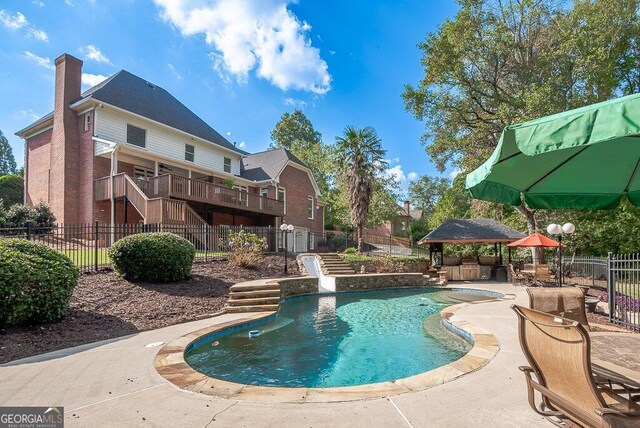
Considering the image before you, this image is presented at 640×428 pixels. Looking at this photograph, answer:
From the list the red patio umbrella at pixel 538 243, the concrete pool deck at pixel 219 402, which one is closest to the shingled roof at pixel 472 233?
the red patio umbrella at pixel 538 243

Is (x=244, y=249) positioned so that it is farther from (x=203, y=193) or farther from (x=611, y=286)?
(x=611, y=286)

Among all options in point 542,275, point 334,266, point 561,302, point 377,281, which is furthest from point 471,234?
point 561,302

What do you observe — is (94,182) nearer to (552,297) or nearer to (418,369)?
(418,369)

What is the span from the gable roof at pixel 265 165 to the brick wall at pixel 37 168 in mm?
11546

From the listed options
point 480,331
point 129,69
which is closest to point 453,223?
point 480,331

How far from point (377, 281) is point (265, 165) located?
14445mm

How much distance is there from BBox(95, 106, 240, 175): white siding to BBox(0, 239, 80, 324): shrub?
1300 cm

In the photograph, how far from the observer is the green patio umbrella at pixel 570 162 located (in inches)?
78.4

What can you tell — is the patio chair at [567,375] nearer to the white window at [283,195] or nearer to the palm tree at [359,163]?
the palm tree at [359,163]

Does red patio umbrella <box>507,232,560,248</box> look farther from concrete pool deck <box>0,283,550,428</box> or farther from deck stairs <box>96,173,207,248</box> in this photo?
deck stairs <box>96,173,207,248</box>

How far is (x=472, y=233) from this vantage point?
738 inches

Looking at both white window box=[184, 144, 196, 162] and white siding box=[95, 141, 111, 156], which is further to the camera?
white window box=[184, 144, 196, 162]

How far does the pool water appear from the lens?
15.9 feet

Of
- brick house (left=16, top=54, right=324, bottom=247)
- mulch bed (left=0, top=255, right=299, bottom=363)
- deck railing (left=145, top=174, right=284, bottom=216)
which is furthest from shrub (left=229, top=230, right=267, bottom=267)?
deck railing (left=145, top=174, right=284, bottom=216)
